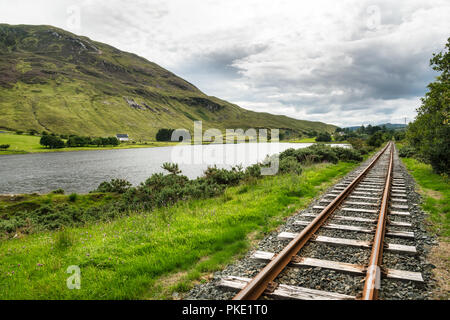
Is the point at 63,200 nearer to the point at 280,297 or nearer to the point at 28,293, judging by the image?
the point at 28,293

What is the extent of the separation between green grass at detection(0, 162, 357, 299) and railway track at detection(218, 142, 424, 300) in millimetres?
939

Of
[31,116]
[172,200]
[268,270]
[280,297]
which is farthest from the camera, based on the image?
[31,116]

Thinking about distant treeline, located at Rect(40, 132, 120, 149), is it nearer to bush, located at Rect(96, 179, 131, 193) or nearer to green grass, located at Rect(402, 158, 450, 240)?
bush, located at Rect(96, 179, 131, 193)

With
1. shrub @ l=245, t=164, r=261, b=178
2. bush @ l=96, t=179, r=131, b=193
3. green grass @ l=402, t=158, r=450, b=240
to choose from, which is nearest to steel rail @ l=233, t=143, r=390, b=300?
green grass @ l=402, t=158, r=450, b=240

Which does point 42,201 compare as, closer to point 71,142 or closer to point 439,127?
point 439,127

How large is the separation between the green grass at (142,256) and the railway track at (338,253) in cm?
94

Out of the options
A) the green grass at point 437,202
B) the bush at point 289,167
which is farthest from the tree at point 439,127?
the bush at point 289,167

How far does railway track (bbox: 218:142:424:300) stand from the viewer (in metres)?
4.05

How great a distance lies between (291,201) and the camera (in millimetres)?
10727

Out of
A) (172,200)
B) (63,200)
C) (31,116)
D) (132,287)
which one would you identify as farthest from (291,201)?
(31,116)

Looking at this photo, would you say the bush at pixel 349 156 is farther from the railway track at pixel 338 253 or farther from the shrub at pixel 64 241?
the shrub at pixel 64 241

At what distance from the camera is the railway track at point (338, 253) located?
13.3 ft

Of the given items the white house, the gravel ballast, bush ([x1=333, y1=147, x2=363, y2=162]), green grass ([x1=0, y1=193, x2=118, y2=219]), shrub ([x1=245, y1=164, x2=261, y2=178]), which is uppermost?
the white house
